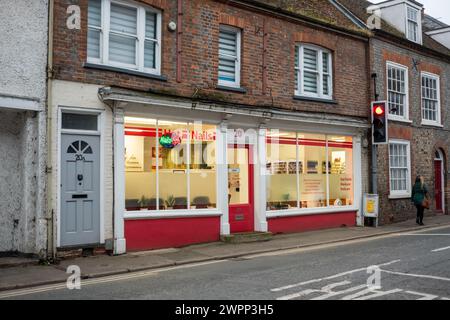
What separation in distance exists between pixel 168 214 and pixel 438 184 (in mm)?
13449

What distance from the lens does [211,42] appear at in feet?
43.6

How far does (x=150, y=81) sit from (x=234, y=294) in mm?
6582

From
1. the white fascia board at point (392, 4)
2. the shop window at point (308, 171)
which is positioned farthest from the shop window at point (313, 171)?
the white fascia board at point (392, 4)

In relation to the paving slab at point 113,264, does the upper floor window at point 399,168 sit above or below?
above

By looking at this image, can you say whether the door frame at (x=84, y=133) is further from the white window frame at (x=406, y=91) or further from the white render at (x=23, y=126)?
the white window frame at (x=406, y=91)

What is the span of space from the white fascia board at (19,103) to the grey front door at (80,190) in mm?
887

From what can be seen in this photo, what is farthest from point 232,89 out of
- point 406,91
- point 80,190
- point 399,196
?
point 406,91

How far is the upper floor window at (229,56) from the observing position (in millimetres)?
13758

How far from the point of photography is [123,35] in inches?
466

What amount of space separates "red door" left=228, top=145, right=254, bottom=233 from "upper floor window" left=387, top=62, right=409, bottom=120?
699 cm

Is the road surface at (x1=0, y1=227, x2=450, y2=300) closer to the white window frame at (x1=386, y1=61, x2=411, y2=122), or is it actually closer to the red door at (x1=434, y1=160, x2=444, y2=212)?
the white window frame at (x1=386, y1=61, x2=411, y2=122)

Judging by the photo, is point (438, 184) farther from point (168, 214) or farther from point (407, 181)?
point (168, 214)

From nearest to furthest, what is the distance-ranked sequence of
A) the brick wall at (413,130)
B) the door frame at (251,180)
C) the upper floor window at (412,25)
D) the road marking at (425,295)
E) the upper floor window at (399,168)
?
the road marking at (425,295), the door frame at (251,180), the brick wall at (413,130), the upper floor window at (399,168), the upper floor window at (412,25)
